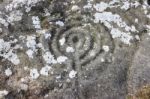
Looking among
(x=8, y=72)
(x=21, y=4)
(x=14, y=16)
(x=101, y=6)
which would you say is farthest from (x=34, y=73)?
(x=101, y=6)

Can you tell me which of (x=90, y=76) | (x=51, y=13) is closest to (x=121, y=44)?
(x=90, y=76)

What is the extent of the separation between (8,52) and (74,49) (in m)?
0.48

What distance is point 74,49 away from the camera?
2.73 m

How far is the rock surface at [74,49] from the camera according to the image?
259 cm

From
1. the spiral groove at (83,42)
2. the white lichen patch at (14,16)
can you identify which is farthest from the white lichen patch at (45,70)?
the white lichen patch at (14,16)

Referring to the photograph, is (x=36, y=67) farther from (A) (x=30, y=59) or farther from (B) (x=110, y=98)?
(B) (x=110, y=98)

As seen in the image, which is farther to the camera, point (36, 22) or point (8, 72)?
point (36, 22)

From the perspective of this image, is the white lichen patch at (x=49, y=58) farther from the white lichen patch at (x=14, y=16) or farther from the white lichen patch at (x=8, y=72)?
the white lichen patch at (x=14, y=16)

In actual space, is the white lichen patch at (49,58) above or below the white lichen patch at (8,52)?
below

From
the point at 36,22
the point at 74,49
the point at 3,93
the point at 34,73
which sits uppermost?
the point at 36,22

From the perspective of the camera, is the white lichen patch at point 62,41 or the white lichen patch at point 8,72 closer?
the white lichen patch at point 8,72

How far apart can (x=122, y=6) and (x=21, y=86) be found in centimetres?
103

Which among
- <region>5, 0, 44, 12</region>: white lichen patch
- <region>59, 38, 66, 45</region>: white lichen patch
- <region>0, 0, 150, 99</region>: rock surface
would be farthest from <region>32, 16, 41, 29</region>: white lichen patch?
<region>59, 38, 66, 45</region>: white lichen patch

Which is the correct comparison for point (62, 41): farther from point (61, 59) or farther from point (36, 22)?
point (36, 22)
